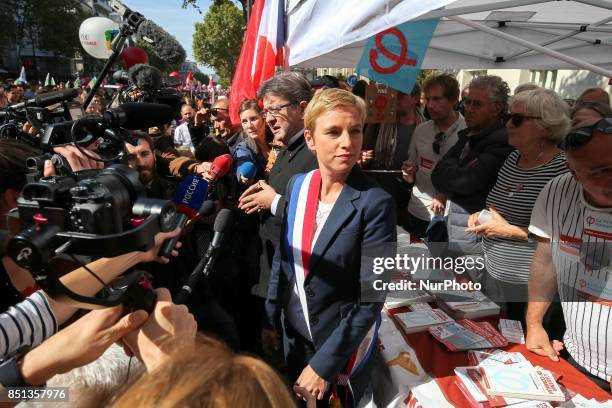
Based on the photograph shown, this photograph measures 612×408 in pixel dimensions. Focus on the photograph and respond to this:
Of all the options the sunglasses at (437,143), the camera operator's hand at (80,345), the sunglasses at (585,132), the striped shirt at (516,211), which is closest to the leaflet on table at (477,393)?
the striped shirt at (516,211)

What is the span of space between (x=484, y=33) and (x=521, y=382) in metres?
3.57

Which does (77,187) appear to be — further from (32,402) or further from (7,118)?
(7,118)

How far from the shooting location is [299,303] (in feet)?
5.50

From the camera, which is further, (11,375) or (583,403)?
(583,403)

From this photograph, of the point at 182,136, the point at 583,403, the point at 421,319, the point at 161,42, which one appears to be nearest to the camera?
the point at 583,403

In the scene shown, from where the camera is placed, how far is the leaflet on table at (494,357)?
58.7 inches

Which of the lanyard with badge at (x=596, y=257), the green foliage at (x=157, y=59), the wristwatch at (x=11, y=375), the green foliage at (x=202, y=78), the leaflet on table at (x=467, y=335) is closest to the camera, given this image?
the wristwatch at (x=11, y=375)

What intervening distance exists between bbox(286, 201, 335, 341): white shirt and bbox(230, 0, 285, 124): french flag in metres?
1.44

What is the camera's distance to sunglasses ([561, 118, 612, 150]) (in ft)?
4.31

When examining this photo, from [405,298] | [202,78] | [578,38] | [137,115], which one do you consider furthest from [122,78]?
[202,78]

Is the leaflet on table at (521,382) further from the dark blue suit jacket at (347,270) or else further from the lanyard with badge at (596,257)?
the dark blue suit jacket at (347,270)

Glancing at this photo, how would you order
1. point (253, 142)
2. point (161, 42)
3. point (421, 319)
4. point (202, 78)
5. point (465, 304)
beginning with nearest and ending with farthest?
1. point (421, 319)
2. point (465, 304)
3. point (161, 42)
4. point (253, 142)
5. point (202, 78)

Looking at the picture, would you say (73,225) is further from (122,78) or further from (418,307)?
(122,78)

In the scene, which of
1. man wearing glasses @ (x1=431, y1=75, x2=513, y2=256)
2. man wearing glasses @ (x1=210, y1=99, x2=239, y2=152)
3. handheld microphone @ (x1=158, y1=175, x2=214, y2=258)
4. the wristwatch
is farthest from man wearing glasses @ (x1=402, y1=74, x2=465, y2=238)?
the wristwatch
